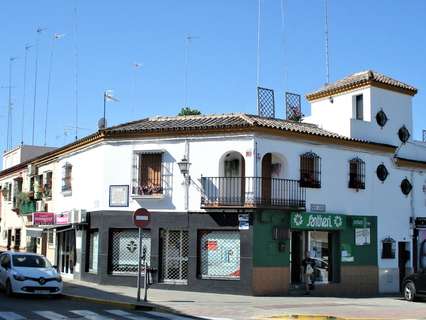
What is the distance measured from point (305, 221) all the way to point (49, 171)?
49.0ft

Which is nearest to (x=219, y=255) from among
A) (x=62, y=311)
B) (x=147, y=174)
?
(x=147, y=174)

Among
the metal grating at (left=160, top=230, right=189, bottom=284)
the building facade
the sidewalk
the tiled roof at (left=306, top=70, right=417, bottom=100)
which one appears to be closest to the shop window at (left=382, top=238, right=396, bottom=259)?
the building facade

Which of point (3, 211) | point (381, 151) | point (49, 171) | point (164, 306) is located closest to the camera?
point (164, 306)

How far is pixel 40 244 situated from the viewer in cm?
3309

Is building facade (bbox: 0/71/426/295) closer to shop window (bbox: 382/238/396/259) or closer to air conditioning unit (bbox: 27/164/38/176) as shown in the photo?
shop window (bbox: 382/238/396/259)

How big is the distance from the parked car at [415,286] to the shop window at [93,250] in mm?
12426

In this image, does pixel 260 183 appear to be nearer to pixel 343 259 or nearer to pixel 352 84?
pixel 343 259

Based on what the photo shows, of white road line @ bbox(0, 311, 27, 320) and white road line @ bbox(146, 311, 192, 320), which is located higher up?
white road line @ bbox(0, 311, 27, 320)

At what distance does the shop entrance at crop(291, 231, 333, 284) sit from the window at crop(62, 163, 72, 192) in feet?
36.3

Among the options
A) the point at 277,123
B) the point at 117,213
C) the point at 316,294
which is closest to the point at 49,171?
the point at 117,213

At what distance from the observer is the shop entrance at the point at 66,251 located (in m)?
28.4

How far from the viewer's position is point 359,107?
28.3m

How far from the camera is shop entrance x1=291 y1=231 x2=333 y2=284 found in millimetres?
24781

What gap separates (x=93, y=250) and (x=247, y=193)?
765 cm
